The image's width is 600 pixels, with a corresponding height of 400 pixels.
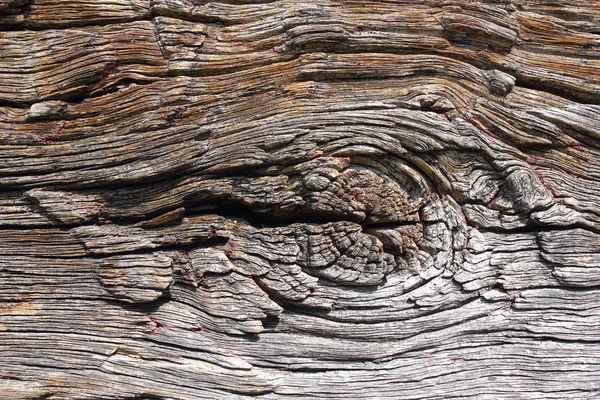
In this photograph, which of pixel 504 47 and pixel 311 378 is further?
pixel 504 47

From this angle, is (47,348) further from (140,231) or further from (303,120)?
(303,120)

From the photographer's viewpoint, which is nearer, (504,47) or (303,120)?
(303,120)

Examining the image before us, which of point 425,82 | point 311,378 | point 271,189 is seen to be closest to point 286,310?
point 311,378

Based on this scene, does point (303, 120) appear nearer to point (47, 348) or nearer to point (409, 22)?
point (409, 22)

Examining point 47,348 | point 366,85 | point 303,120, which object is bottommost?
point 47,348

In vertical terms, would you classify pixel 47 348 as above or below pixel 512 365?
below

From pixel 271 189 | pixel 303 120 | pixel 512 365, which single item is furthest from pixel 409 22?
pixel 512 365
